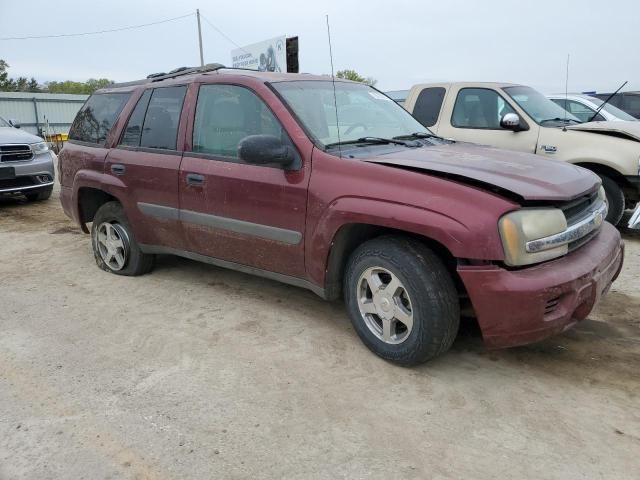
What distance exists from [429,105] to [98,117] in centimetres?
411

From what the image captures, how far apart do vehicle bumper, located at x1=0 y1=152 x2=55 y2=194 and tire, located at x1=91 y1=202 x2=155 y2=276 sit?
4.12m

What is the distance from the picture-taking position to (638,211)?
16.8 feet

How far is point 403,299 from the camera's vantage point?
3.27 metres

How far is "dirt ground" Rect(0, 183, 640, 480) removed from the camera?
250 centimetres

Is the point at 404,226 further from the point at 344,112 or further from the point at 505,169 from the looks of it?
the point at 344,112

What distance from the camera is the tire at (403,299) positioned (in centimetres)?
306

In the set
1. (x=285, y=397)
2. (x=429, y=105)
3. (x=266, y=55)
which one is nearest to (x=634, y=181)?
(x=429, y=105)

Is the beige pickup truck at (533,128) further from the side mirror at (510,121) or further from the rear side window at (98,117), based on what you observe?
the rear side window at (98,117)

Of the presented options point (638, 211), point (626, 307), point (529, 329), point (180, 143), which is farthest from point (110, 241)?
point (638, 211)

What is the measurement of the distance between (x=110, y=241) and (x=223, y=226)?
1.67 metres

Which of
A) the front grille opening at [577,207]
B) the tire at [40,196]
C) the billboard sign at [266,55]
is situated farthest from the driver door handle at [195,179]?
the billboard sign at [266,55]

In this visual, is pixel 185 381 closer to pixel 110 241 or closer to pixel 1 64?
pixel 110 241

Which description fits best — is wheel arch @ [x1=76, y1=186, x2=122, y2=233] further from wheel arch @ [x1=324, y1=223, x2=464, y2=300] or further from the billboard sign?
the billboard sign

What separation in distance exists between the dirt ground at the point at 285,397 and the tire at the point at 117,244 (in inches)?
24.4
